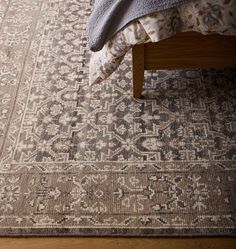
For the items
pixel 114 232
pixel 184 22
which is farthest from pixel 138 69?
pixel 114 232

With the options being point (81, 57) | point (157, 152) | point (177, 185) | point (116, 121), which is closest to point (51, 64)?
point (81, 57)

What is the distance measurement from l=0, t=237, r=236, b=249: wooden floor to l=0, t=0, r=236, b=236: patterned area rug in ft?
0.08

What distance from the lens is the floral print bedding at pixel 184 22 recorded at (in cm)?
124

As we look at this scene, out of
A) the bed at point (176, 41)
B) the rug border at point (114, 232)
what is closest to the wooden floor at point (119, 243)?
the rug border at point (114, 232)

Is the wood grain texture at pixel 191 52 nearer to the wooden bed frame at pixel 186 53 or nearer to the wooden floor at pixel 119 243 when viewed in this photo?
the wooden bed frame at pixel 186 53

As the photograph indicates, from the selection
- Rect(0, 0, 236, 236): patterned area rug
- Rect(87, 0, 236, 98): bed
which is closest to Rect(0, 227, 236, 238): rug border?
Rect(0, 0, 236, 236): patterned area rug

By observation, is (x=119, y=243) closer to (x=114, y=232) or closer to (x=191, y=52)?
(x=114, y=232)

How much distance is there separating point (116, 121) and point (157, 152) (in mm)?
244

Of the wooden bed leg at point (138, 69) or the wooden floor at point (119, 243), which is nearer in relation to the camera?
the wooden floor at point (119, 243)

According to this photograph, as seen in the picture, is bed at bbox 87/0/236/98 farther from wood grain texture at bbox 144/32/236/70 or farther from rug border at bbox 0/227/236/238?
rug border at bbox 0/227/236/238

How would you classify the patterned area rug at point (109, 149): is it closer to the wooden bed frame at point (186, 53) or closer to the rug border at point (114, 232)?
the rug border at point (114, 232)

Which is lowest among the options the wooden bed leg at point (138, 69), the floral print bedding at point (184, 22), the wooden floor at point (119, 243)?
the wooden floor at point (119, 243)

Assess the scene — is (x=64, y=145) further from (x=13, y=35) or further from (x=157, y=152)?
(x=13, y=35)

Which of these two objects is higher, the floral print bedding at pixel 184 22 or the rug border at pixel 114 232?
the floral print bedding at pixel 184 22
